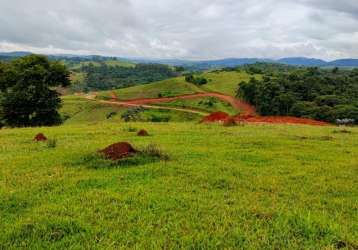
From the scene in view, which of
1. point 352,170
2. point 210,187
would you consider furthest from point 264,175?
point 352,170

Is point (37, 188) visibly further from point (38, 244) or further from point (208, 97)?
point (208, 97)

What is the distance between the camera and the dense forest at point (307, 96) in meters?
64.8

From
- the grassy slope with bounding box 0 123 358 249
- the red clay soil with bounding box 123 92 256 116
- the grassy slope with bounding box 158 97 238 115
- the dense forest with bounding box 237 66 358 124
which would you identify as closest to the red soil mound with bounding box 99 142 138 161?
the grassy slope with bounding box 0 123 358 249

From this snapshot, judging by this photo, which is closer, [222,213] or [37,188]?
[222,213]

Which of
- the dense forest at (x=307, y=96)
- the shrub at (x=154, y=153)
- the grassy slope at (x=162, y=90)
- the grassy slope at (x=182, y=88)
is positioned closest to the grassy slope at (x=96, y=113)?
the grassy slope at (x=162, y=90)

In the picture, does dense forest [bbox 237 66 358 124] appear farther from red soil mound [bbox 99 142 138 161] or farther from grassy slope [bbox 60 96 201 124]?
red soil mound [bbox 99 142 138 161]

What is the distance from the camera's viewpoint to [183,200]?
846 centimetres

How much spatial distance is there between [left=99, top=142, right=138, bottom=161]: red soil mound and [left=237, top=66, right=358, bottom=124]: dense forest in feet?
180

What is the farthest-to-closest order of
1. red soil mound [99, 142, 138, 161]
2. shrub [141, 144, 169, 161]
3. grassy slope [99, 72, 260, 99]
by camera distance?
1. grassy slope [99, 72, 260, 99]
2. shrub [141, 144, 169, 161]
3. red soil mound [99, 142, 138, 161]

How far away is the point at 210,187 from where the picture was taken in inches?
382

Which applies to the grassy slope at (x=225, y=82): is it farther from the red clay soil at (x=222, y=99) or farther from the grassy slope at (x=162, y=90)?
the red clay soil at (x=222, y=99)

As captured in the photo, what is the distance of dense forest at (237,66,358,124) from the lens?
6481 centimetres

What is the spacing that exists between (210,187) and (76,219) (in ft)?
12.3

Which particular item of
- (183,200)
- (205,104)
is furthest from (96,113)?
(183,200)
